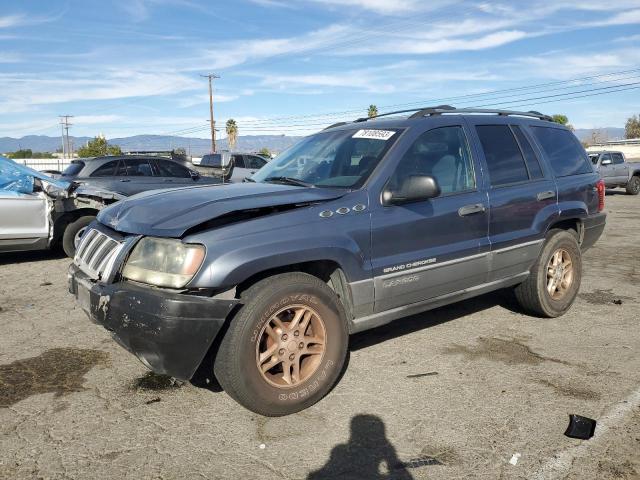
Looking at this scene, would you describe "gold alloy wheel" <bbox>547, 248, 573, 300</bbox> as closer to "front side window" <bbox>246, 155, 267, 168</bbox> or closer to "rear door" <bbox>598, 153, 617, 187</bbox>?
"front side window" <bbox>246, 155, 267, 168</bbox>

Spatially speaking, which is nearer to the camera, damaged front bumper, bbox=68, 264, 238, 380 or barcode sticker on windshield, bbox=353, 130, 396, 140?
damaged front bumper, bbox=68, 264, 238, 380

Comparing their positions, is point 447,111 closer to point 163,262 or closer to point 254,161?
point 163,262

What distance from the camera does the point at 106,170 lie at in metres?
10.0

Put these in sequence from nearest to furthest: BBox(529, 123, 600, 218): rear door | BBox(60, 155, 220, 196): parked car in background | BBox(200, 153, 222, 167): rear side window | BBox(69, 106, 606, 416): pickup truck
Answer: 1. BBox(69, 106, 606, 416): pickup truck
2. BBox(529, 123, 600, 218): rear door
3. BBox(60, 155, 220, 196): parked car in background
4. BBox(200, 153, 222, 167): rear side window

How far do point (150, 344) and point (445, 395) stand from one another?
6.18ft

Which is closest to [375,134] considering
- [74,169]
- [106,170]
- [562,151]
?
[562,151]

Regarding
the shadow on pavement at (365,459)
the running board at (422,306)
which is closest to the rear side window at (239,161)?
the running board at (422,306)

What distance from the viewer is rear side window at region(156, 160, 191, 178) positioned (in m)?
10.8

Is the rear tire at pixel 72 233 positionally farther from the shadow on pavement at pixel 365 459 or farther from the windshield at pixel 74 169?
the shadow on pavement at pixel 365 459

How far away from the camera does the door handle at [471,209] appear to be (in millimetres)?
4047

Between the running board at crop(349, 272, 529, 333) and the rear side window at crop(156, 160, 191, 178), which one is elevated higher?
the rear side window at crop(156, 160, 191, 178)

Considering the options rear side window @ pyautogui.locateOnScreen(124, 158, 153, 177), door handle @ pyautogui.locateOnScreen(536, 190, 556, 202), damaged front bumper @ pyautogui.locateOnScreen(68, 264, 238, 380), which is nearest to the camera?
damaged front bumper @ pyautogui.locateOnScreen(68, 264, 238, 380)

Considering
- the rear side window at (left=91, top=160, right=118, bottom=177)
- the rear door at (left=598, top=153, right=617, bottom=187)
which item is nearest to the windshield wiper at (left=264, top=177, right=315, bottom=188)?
the rear side window at (left=91, top=160, right=118, bottom=177)

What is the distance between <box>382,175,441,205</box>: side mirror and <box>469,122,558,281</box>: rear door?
940 mm
